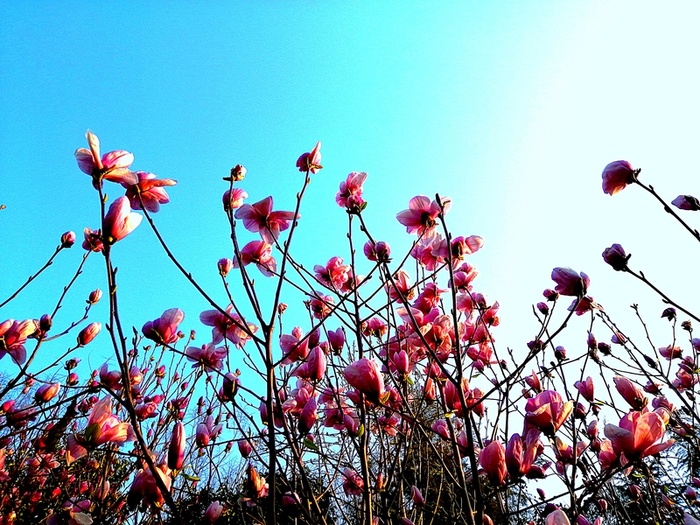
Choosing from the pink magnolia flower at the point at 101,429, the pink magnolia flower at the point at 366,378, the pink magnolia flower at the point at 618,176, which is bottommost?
the pink magnolia flower at the point at 101,429

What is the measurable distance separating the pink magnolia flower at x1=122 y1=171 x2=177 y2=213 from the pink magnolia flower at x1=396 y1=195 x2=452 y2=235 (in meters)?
1.16

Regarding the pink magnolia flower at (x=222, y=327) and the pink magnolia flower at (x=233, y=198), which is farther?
the pink magnolia flower at (x=222, y=327)

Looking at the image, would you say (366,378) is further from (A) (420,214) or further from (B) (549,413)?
(A) (420,214)

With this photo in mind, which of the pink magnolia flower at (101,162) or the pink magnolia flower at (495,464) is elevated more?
the pink magnolia flower at (101,162)

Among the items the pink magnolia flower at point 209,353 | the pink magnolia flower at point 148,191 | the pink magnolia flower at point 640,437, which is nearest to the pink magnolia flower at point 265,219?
the pink magnolia flower at point 148,191

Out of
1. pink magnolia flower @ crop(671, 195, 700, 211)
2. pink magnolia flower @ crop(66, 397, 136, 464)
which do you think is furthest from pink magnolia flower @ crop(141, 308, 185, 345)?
pink magnolia flower @ crop(671, 195, 700, 211)

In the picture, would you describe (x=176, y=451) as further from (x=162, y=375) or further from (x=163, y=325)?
(x=162, y=375)

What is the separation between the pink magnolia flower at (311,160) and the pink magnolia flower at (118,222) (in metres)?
1.00

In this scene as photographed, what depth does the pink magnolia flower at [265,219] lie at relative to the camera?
1925 mm

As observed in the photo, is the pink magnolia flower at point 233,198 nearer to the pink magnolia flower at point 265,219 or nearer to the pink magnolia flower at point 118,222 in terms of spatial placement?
the pink magnolia flower at point 265,219

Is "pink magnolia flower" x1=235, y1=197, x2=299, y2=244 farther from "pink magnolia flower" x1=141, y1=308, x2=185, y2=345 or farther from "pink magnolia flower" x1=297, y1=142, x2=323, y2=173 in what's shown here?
"pink magnolia flower" x1=141, y1=308, x2=185, y2=345

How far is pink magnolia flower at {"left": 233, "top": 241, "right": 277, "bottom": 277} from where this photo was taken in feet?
6.38

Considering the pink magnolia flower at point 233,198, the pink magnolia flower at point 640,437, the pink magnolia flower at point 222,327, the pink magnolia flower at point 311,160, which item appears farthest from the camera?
the pink magnolia flower at point 311,160

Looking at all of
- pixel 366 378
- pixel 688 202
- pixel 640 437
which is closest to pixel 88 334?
pixel 366 378
